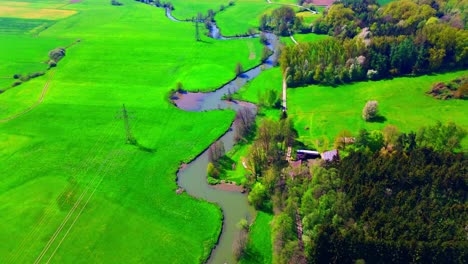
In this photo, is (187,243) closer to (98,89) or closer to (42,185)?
(42,185)

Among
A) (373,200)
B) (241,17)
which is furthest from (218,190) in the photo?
(241,17)

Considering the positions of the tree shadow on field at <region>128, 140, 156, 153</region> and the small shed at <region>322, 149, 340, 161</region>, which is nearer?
the small shed at <region>322, 149, 340, 161</region>

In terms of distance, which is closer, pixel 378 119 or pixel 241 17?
pixel 378 119

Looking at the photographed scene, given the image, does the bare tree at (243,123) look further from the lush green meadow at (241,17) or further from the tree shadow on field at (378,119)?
the lush green meadow at (241,17)

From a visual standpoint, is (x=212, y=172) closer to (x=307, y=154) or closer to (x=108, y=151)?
(x=307, y=154)

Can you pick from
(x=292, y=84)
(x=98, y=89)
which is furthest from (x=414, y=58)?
(x=98, y=89)

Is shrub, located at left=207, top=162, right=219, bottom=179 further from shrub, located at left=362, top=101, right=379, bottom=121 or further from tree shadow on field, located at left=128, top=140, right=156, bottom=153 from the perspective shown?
shrub, located at left=362, top=101, right=379, bottom=121

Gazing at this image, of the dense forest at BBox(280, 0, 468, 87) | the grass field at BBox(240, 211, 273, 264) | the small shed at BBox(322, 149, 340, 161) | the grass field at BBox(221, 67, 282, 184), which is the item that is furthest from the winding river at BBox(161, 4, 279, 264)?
the dense forest at BBox(280, 0, 468, 87)
